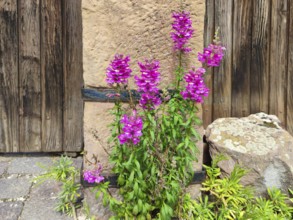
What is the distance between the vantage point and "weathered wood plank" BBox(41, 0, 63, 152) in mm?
3111

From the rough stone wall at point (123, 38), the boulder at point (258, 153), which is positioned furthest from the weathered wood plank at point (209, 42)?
the rough stone wall at point (123, 38)

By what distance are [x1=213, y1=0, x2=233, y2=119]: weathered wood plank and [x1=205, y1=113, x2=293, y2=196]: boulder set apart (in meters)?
0.31

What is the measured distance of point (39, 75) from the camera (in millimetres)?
3156

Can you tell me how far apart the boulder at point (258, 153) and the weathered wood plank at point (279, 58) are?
40 centimetres

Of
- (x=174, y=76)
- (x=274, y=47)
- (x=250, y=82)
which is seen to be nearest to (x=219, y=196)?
(x=174, y=76)

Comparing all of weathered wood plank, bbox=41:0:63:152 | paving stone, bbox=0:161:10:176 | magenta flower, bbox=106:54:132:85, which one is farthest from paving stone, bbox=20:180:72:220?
magenta flower, bbox=106:54:132:85

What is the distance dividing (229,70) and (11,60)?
5.79 ft

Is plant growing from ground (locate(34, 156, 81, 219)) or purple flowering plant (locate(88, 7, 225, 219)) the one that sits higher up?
purple flowering plant (locate(88, 7, 225, 219))

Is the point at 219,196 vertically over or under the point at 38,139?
under

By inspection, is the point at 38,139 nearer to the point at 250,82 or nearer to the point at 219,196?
the point at 219,196

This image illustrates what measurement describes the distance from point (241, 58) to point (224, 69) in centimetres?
16

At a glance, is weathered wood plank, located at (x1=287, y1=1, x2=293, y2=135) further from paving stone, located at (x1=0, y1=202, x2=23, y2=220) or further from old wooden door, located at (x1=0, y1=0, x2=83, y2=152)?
paving stone, located at (x1=0, y1=202, x2=23, y2=220)

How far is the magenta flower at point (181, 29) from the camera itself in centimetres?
217

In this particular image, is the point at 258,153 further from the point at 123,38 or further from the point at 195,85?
the point at 123,38
